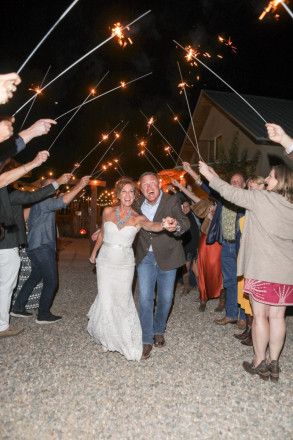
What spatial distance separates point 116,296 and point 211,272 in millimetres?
2641

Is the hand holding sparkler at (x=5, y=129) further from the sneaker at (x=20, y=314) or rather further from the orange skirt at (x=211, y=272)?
the orange skirt at (x=211, y=272)

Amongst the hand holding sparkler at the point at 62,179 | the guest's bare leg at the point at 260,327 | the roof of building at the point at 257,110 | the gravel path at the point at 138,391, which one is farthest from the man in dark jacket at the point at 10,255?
the roof of building at the point at 257,110

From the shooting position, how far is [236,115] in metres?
14.7

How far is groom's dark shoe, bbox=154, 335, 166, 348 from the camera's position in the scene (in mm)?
4449

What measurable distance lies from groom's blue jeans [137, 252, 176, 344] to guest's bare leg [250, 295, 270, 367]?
1.19 m

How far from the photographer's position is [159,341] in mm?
4469

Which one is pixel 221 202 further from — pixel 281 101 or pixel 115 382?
pixel 281 101

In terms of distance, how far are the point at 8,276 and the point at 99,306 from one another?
1.46 m

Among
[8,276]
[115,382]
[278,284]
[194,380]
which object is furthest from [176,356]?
[8,276]

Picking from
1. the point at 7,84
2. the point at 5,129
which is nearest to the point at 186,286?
the point at 5,129

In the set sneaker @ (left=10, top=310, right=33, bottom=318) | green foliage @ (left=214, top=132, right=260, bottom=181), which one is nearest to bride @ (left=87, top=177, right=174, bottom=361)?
sneaker @ (left=10, top=310, right=33, bottom=318)

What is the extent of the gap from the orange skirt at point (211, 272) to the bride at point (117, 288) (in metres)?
2.39

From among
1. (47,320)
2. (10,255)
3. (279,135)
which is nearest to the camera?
(279,135)

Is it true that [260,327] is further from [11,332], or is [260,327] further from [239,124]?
[239,124]
